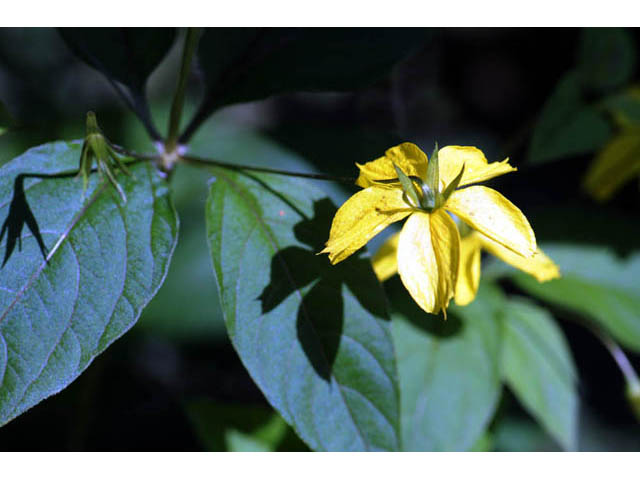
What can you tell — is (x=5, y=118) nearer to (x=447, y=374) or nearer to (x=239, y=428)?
(x=239, y=428)

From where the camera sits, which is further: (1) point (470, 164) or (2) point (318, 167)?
(2) point (318, 167)

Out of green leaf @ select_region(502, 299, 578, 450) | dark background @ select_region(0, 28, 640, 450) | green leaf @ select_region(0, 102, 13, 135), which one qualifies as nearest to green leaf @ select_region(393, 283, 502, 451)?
green leaf @ select_region(502, 299, 578, 450)

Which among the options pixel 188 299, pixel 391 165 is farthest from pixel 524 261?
pixel 188 299

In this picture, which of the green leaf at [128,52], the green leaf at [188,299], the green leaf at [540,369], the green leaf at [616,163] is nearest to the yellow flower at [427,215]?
the green leaf at [128,52]

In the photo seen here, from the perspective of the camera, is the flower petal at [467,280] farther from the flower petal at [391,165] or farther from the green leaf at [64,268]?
the green leaf at [64,268]

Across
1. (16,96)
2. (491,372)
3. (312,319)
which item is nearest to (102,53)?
(312,319)
